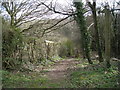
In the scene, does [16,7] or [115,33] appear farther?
[16,7]

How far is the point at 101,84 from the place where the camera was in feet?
Result: 10.9

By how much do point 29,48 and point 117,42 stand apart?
149 inches

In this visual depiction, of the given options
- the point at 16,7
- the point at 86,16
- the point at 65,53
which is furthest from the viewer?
the point at 16,7

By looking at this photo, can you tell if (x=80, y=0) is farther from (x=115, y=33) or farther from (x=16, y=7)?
(x=16, y=7)

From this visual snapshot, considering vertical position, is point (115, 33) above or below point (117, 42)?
above

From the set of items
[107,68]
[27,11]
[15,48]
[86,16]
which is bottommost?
[107,68]

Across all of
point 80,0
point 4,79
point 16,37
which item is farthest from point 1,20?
point 80,0

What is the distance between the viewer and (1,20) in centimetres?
466

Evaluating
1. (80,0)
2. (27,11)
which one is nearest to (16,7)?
(27,11)

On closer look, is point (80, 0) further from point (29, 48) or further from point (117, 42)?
point (29, 48)

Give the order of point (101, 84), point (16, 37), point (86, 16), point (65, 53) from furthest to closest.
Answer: point (86, 16) < point (16, 37) < point (65, 53) < point (101, 84)

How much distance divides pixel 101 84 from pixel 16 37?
11.4 feet

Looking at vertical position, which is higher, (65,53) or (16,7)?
(16,7)

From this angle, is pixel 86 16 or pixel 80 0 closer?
pixel 80 0
